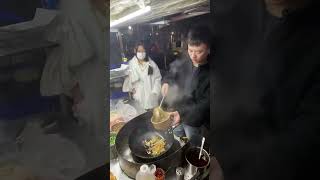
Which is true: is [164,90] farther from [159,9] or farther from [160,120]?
[159,9]

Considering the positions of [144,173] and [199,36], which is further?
[199,36]

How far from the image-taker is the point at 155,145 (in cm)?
161

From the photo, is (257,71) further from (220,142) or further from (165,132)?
(165,132)

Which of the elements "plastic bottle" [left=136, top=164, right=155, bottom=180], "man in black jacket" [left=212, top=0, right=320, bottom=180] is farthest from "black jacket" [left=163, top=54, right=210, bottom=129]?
"plastic bottle" [left=136, top=164, right=155, bottom=180]

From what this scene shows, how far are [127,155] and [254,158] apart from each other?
0.97 m

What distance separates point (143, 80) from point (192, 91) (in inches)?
13.0

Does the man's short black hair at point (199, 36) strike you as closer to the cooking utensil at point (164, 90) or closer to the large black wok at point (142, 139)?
the cooking utensil at point (164, 90)

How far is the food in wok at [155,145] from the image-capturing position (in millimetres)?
1595

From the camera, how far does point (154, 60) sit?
1.55 meters

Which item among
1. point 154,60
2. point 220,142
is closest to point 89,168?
point 154,60

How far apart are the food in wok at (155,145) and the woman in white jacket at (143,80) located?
169mm

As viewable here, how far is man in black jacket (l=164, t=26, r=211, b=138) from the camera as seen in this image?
167 cm

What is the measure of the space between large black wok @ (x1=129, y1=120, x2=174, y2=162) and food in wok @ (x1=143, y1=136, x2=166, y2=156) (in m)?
0.01

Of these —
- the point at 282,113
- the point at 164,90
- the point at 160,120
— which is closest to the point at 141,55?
the point at 164,90
